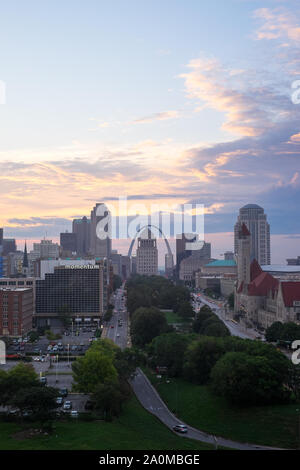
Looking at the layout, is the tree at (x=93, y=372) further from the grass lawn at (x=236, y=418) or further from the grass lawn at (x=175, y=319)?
the grass lawn at (x=175, y=319)

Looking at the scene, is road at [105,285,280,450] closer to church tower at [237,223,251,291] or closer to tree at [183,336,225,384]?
tree at [183,336,225,384]

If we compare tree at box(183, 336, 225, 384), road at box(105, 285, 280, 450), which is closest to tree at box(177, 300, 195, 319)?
road at box(105, 285, 280, 450)

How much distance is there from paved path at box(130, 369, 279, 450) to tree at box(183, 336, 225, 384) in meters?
5.13

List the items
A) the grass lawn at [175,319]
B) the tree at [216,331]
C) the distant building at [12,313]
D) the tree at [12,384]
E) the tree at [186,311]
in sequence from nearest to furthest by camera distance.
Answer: the tree at [12,384]
the tree at [216,331]
the distant building at [12,313]
the grass lawn at [175,319]
the tree at [186,311]

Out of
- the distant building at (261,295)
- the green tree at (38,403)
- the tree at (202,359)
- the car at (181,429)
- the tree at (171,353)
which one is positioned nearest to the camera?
the green tree at (38,403)

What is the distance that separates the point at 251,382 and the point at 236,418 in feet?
13.7

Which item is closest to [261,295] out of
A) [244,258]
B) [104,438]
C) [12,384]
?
[244,258]

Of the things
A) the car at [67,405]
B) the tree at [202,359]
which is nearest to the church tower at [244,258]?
the tree at [202,359]

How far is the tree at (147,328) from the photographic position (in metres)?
92.8

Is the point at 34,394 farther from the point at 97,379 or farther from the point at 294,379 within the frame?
the point at 294,379

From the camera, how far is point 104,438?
132ft

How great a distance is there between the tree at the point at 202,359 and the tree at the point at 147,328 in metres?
26.6

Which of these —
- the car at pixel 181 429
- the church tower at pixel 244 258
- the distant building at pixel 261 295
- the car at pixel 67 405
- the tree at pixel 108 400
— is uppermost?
the church tower at pixel 244 258

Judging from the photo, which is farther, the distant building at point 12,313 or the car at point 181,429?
the distant building at point 12,313
